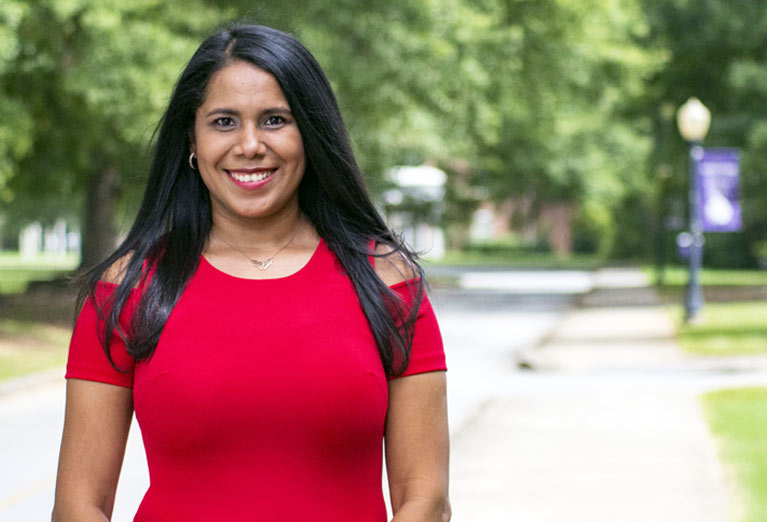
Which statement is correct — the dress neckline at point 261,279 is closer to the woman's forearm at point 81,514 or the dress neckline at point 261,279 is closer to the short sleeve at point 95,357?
the short sleeve at point 95,357

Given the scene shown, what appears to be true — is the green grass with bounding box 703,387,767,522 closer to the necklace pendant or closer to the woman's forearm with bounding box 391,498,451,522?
the woman's forearm with bounding box 391,498,451,522

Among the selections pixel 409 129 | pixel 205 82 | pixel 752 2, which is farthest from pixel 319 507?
pixel 752 2

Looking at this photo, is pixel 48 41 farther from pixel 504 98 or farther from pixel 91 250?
pixel 504 98

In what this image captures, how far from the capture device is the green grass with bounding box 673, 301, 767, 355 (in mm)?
17422

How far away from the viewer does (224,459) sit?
2.38m

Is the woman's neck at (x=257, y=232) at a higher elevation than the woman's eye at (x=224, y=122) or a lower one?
lower

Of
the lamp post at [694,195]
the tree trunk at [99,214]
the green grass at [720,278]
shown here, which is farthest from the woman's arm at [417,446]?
the green grass at [720,278]

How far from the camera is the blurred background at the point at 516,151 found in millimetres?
10008

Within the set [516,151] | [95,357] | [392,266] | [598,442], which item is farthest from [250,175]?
[516,151]

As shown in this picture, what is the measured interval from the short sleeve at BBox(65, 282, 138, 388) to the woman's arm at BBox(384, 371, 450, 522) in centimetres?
50

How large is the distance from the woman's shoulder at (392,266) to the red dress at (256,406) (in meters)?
0.13

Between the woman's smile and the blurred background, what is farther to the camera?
the blurred background

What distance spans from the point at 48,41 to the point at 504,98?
11.5 meters

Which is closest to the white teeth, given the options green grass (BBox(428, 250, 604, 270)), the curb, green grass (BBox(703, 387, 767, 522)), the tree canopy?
green grass (BBox(703, 387, 767, 522))
